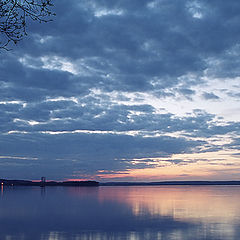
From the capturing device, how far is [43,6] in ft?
34.0

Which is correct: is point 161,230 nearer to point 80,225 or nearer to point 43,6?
point 80,225

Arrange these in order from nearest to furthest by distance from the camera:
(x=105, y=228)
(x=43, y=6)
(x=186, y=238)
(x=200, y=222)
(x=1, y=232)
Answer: (x=43, y=6) < (x=186, y=238) < (x=1, y=232) < (x=105, y=228) < (x=200, y=222)

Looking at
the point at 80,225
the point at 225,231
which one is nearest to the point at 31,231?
the point at 80,225

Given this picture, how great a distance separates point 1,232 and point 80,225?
29.5 feet

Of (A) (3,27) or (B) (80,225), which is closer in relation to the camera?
(A) (3,27)

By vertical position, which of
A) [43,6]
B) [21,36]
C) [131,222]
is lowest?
[131,222]

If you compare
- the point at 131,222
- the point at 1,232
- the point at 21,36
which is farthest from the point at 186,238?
the point at 21,36

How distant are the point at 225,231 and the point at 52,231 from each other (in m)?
17.7

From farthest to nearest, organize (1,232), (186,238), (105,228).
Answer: (105,228)
(1,232)
(186,238)

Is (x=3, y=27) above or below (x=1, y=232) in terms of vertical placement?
above

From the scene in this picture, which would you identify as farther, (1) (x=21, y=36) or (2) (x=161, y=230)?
(2) (x=161, y=230)

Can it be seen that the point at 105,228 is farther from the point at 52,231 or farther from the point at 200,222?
the point at 200,222

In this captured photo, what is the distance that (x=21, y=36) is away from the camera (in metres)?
10.7

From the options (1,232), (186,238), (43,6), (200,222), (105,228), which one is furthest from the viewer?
(200,222)
